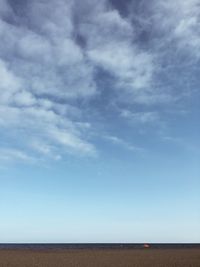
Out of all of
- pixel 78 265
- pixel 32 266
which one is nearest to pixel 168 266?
pixel 78 265

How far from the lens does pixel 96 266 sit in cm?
3919

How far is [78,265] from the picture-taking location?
133 ft

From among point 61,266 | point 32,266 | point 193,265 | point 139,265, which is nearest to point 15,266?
point 32,266

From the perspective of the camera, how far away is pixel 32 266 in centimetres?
3912

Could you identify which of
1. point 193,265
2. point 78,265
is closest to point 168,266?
point 193,265

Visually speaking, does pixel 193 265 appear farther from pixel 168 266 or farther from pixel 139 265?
pixel 139 265

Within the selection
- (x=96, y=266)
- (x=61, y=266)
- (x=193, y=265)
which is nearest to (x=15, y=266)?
(x=61, y=266)

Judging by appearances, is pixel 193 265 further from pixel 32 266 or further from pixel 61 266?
pixel 32 266

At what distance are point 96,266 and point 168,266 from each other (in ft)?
24.8

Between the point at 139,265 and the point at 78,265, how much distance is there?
6.64 metres

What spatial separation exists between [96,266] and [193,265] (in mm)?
10348

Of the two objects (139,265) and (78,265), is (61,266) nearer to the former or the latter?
(78,265)

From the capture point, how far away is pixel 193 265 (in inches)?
1556

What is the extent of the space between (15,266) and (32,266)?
73.2 inches
